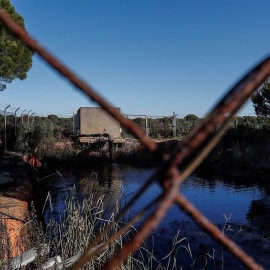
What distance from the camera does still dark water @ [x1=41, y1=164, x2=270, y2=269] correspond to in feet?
14.6

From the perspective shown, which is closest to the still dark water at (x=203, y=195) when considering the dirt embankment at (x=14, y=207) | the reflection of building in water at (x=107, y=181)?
the reflection of building in water at (x=107, y=181)

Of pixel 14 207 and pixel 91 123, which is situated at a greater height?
pixel 91 123

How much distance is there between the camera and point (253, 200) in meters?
5.95

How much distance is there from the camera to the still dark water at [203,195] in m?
4.45

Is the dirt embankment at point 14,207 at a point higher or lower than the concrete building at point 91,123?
lower

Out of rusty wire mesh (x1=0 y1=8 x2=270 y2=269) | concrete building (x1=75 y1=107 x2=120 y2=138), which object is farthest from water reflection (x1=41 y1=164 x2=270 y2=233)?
concrete building (x1=75 y1=107 x2=120 y2=138)

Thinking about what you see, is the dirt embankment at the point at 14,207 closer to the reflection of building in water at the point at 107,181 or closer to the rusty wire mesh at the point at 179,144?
the reflection of building in water at the point at 107,181

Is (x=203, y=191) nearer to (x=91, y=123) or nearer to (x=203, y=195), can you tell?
(x=203, y=195)

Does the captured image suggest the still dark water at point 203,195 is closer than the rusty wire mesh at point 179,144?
No

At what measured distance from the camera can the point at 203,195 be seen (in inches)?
250

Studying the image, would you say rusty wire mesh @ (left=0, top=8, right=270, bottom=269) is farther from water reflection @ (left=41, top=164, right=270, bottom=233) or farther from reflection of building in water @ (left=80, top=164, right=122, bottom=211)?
reflection of building in water @ (left=80, top=164, right=122, bottom=211)

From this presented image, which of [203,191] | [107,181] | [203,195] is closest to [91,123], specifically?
[107,181]

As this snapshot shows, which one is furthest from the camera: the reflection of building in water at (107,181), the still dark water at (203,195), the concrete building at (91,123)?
the concrete building at (91,123)

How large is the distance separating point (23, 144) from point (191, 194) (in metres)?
6.85
